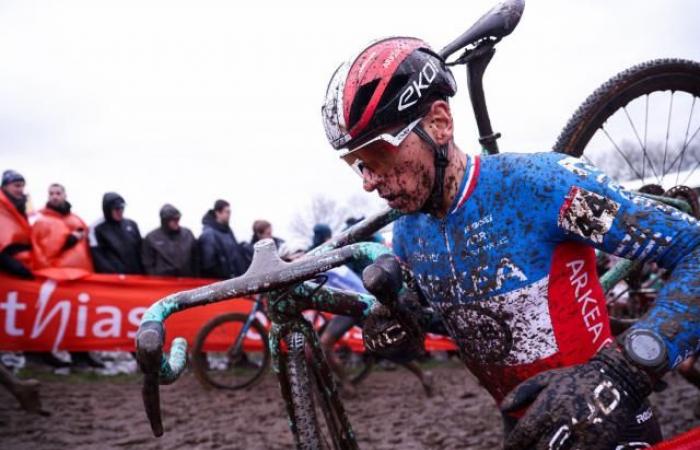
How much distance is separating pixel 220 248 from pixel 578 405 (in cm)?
881

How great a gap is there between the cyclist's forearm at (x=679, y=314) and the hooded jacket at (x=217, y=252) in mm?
8422

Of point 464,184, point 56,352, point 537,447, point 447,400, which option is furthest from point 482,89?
point 56,352

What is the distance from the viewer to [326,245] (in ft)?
8.03

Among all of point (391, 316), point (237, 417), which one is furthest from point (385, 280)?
point (237, 417)

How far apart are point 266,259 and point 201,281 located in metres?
7.85

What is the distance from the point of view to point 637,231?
5.65ft

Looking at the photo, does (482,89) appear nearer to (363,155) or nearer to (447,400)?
(363,155)

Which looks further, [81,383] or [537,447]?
[81,383]

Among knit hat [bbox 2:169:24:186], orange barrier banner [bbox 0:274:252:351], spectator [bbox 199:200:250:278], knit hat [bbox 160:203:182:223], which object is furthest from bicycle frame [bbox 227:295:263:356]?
knit hat [bbox 2:169:24:186]

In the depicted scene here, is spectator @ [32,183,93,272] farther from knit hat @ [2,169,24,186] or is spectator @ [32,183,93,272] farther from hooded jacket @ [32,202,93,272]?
knit hat @ [2,169,24,186]

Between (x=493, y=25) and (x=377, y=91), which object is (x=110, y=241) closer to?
(x=493, y=25)

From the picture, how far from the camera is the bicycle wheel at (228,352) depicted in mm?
8242

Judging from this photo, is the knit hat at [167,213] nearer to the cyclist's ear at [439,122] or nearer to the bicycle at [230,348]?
the bicycle at [230,348]

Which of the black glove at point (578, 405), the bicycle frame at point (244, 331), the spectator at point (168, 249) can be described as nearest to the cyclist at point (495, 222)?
the black glove at point (578, 405)
